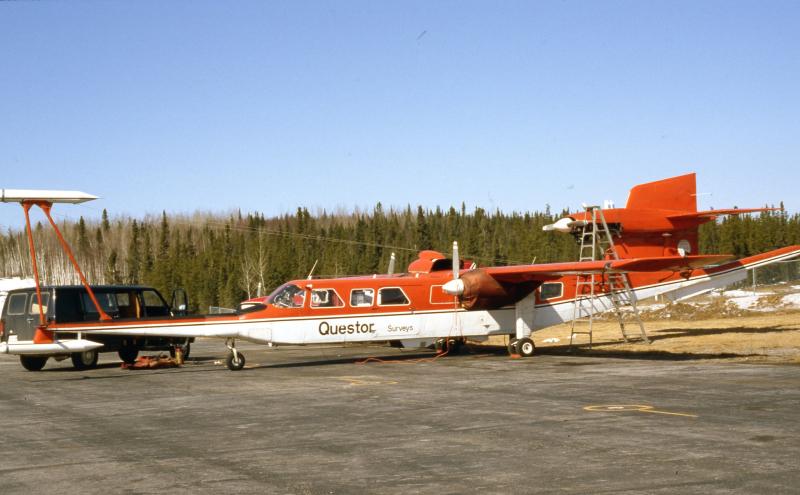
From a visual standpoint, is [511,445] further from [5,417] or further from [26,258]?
[26,258]

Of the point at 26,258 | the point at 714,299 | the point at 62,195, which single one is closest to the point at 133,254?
the point at 26,258

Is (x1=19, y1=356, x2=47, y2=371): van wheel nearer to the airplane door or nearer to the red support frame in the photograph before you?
the airplane door

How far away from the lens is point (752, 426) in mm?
10758

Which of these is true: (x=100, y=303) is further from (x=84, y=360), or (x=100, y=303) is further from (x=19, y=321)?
(x=19, y=321)

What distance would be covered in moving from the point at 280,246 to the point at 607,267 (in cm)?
11110

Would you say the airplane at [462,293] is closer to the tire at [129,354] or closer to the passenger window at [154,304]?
the tire at [129,354]

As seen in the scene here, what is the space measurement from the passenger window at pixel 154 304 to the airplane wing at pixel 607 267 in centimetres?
1067

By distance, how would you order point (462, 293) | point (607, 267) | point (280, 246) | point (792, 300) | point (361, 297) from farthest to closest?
1. point (280, 246)
2. point (792, 300)
3. point (462, 293)
4. point (361, 297)
5. point (607, 267)

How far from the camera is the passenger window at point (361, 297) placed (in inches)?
944

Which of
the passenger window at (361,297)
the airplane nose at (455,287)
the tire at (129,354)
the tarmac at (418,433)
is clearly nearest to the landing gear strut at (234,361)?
the tarmac at (418,433)

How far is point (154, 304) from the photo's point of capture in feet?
86.0

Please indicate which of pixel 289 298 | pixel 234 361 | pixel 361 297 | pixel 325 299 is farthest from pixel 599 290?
pixel 234 361

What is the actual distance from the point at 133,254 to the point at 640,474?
141969 mm

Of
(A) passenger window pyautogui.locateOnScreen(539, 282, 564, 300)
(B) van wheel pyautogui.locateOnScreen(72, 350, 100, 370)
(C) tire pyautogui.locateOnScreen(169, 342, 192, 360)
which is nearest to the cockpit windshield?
(C) tire pyautogui.locateOnScreen(169, 342, 192, 360)
